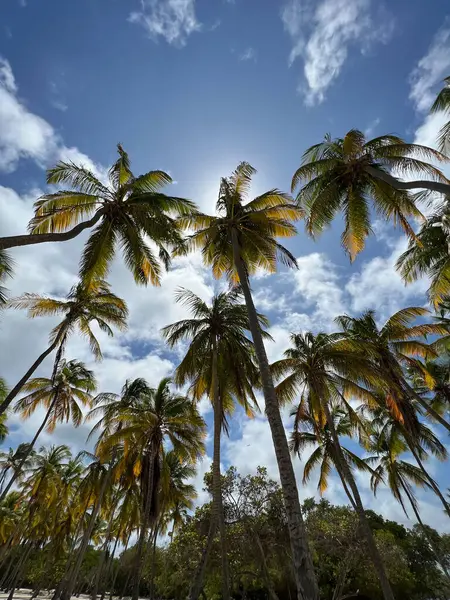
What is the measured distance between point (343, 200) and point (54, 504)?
33114mm

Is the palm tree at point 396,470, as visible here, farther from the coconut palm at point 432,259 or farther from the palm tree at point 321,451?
the coconut palm at point 432,259

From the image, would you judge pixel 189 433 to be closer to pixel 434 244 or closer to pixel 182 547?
pixel 182 547

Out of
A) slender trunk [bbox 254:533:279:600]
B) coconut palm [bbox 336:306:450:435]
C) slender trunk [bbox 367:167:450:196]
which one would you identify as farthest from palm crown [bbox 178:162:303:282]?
slender trunk [bbox 254:533:279:600]

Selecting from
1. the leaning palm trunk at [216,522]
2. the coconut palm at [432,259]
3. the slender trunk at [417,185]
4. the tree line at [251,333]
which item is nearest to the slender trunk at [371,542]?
the tree line at [251,333]

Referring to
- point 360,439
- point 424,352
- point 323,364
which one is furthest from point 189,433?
point 424,352

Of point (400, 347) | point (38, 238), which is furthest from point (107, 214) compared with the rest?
point (400, 347)

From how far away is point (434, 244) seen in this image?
14367mm

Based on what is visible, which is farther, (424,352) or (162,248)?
(424,352)

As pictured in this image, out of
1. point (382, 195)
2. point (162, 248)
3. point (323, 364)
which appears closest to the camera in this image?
point (382, 195)

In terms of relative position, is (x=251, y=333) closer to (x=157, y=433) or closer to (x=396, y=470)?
(x=157, y=433)

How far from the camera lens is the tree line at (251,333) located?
11.1 metres

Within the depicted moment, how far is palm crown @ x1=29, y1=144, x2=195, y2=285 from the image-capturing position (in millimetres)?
11477

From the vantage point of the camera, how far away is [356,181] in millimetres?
11586

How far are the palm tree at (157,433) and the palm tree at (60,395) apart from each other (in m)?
6.18
